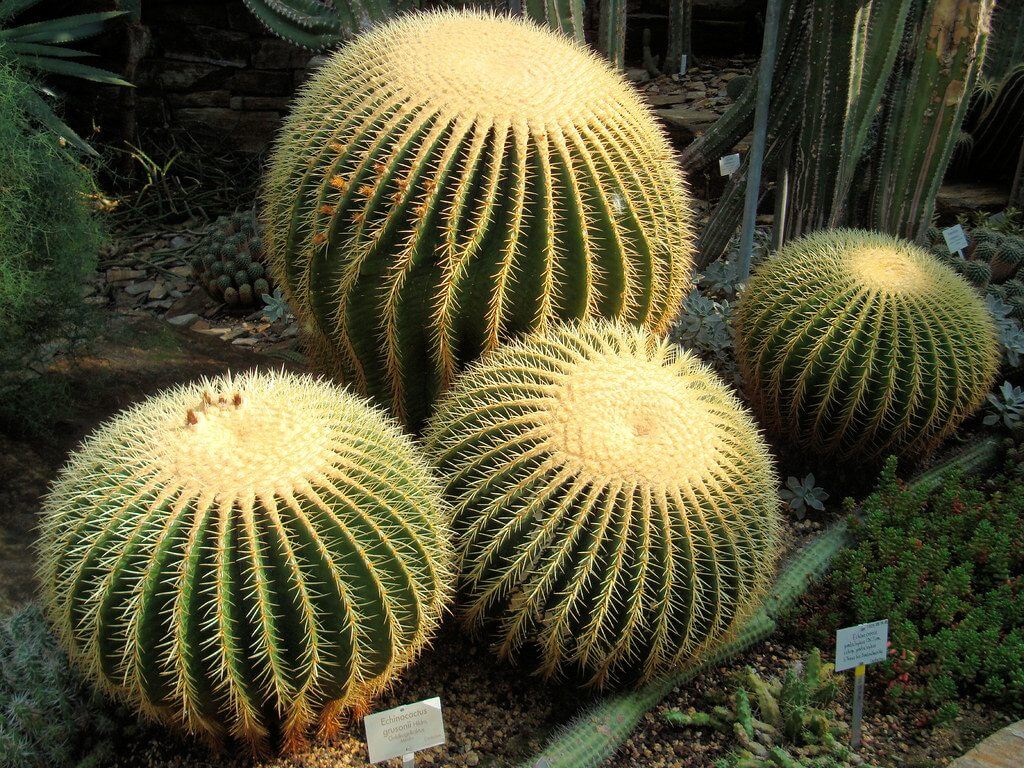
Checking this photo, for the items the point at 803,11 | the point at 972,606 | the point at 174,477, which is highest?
the point at 803,11

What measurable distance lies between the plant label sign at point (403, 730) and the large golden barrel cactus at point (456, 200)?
1022 mm

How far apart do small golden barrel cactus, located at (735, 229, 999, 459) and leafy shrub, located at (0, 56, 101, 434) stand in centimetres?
231

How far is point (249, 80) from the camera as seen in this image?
5621 millimetres

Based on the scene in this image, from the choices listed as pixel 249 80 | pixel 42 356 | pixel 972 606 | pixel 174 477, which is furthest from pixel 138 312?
pixel 972 606

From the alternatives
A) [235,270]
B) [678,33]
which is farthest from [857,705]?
[678,33]

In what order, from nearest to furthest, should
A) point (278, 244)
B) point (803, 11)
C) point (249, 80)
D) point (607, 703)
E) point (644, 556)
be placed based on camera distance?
1. point (644, 556)
2. point (607, 703)
3. point (278, 244)
4. point (803, 11)
5. point (249, 80)

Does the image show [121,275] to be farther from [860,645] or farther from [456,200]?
[860,645]

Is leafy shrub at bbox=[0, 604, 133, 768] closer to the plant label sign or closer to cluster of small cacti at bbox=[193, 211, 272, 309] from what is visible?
the plant label sign

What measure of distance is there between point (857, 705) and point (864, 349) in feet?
3.67

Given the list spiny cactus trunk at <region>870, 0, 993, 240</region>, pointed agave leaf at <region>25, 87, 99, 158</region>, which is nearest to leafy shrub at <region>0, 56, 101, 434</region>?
pointed agave leaf at <region>25, 87, 99, 158</region>

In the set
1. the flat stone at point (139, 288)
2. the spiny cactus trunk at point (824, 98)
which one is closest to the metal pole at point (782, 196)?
the spiny cactus trunk at point (824, 98)

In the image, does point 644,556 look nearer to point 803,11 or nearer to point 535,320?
point 535,320

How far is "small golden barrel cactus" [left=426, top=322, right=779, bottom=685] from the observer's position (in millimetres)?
2010

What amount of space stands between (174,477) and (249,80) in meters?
4.51
